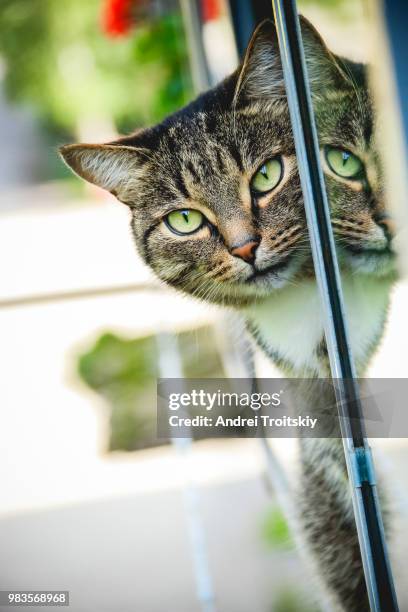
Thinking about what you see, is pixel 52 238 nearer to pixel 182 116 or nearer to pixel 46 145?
pixel 46 145

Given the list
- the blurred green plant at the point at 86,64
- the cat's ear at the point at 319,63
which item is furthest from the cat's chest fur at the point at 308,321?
the blurred green plant at the point at 86,64

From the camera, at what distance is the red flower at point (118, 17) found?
100 centimetres

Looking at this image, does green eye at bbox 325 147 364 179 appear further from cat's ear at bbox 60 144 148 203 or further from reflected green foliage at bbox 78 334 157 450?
reflected green foliage at bbox 78 334 157 450

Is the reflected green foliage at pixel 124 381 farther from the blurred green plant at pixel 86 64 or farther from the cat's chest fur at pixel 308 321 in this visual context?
the blurred green plant at pixel 86 64

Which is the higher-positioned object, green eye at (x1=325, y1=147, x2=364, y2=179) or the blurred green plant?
the blurred green plant

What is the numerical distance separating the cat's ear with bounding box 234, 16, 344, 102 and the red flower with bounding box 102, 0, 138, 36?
38 cm

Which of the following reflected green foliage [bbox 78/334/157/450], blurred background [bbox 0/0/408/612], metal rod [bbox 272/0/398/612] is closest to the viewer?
metal rod [bbox 272/0/398/612]

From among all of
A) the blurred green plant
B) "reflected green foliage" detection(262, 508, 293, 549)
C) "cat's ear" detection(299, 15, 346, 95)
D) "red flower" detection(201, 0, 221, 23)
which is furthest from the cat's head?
"reflected green foliage" detection(262, 508, 293, 549)

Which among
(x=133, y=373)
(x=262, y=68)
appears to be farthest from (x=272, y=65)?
(x=133, y=373)

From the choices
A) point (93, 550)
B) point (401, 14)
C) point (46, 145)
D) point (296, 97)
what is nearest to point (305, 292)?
point (296, 97)

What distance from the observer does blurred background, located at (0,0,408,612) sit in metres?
0.95

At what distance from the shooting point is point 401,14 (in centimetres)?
71

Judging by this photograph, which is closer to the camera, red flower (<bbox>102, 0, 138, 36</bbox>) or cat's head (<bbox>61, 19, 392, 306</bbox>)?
cat's head (<bbox>61, 19, 392, 306</bbox>)

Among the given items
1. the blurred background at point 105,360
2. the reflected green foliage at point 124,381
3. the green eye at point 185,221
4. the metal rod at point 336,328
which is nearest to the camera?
the metal rod at point 336,328
